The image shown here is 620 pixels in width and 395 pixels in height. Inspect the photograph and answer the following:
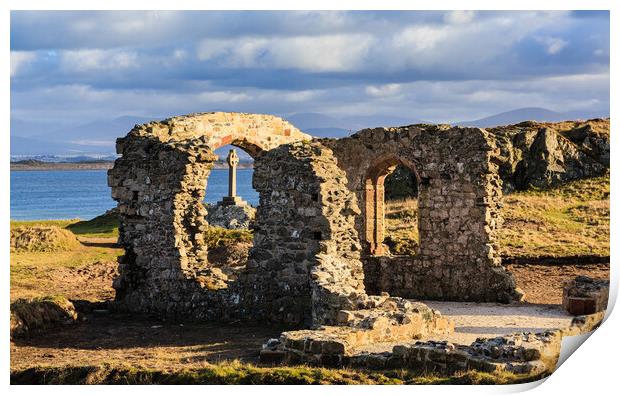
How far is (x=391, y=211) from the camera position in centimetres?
3319

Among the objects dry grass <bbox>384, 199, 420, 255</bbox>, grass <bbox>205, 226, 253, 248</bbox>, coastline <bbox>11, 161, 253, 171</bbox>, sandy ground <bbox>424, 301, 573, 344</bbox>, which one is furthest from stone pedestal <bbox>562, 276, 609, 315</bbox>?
coastline <bbox>11, 161, 253, 171</bbox>

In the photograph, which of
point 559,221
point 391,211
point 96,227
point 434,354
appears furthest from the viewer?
point 96,227

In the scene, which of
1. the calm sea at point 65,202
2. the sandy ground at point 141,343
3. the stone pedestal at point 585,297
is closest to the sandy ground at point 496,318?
the stone pedestal at point 585,297

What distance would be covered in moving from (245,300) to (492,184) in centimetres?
569

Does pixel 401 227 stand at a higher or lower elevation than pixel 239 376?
higher

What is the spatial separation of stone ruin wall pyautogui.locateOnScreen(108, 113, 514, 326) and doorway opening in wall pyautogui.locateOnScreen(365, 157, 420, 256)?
16 cm

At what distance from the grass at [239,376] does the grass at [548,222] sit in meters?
13.0

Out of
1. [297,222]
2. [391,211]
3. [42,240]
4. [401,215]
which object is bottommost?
[42,240]

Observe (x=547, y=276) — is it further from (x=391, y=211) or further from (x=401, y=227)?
(x=391, y=211)

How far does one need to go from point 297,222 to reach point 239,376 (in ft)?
16.1

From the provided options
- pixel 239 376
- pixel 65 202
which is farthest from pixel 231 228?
pixel 65 202

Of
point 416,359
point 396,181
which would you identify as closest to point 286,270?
point 416,359

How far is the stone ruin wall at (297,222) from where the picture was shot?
16.4 meters

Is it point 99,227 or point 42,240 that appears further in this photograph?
point 99,227
